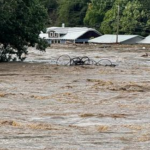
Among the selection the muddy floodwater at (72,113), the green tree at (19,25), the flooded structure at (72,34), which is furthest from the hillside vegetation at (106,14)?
the muddy floodwater at (72,113)

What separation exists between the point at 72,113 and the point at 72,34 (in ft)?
275

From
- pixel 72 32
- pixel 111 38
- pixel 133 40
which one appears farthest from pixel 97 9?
pixel 133 40

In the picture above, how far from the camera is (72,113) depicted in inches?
645

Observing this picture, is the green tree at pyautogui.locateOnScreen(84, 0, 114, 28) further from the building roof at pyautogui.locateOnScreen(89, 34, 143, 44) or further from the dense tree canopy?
the building roof at pyautogui.locateOnScreen(89, 34, 143, 44)

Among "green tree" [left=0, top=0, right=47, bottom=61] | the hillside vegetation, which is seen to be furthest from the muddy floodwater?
the hillside vegetation

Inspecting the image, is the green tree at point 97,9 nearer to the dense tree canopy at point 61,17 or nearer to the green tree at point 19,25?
the dense tree canopy at point 61,17

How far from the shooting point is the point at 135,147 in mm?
11508

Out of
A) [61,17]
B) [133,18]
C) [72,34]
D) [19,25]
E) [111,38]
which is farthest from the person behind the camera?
[61,17]

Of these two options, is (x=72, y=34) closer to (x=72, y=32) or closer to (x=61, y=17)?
(x=72, y=32)

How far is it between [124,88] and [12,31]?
1538 cm

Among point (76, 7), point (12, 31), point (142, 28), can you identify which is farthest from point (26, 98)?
point (76, 7)

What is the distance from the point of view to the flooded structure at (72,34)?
99.0 meters

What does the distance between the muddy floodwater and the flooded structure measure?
69.9 m

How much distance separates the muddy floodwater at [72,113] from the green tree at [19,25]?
7839 mm
